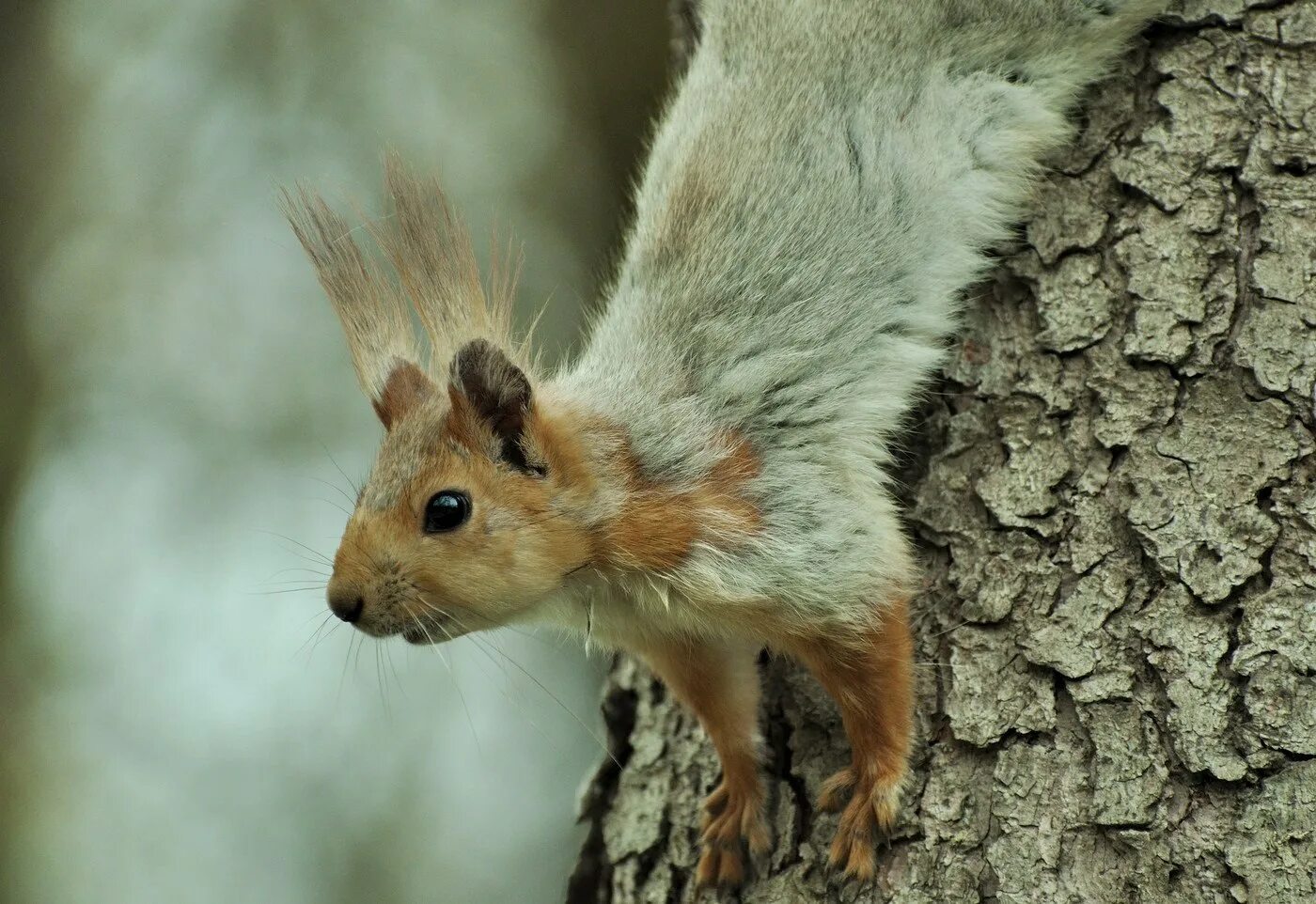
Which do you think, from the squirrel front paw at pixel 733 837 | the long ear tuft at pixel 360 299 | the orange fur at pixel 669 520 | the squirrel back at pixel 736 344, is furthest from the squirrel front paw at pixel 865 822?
the long ear tuft at pixel 360 299

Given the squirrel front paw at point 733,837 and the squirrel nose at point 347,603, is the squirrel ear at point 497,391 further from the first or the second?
the squirrel front paw at point 733,837

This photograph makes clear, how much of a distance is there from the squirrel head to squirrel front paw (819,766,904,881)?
892 mm

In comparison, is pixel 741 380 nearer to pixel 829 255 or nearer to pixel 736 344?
pixel 736 344

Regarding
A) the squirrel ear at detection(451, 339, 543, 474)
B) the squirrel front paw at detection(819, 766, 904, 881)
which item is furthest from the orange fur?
the squirrel front paw at detection(819, 766, 904, 881)

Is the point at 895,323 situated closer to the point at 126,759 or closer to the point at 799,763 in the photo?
the point at 799,763

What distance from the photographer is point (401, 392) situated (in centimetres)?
317

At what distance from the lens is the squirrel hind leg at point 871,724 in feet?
9.55

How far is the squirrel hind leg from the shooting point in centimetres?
A: 291

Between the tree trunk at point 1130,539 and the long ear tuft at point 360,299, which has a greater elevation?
the long ear tuft at point 360,299

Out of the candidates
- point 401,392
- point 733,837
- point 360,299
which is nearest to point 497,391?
point 401,392

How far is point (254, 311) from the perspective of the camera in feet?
21.4

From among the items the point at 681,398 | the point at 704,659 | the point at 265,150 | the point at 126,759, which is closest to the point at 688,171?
the point at 681,398

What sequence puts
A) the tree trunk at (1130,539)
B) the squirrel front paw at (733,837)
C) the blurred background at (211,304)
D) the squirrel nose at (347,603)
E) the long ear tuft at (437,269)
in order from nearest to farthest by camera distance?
the tree trunk at (1130,539)
the squirrel nose at (347,603)
the long ear tuft at (437,269)
the squirrel front paw at (733,837)
the blurred background at (211,304)

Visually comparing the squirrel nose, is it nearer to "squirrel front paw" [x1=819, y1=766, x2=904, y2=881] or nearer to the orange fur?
the orange fur
